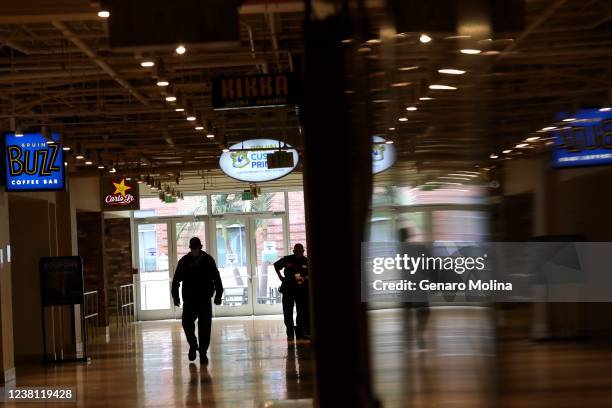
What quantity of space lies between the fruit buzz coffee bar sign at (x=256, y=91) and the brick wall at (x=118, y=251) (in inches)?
666

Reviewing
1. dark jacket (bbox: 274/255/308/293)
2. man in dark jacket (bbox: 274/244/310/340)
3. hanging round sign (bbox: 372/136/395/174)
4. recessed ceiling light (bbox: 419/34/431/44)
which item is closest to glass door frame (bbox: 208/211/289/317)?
man in dark jacket (bbox: 274/244/310/340)

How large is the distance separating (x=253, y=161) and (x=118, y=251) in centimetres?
1378

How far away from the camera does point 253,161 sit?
10375 millimetres

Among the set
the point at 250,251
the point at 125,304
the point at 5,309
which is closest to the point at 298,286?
the point at 5,309

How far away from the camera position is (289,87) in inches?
268

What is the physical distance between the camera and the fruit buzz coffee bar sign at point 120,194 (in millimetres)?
19188

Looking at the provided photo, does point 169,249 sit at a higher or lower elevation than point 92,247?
lower

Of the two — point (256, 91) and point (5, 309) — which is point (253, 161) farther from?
point (5, 309)

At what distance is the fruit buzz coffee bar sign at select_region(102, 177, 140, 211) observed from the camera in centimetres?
1919

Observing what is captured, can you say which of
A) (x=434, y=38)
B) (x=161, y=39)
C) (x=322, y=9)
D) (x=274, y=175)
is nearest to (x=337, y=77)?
(x=322, y=9)

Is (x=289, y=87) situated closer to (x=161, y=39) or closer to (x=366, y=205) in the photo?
(x=161, y=39)

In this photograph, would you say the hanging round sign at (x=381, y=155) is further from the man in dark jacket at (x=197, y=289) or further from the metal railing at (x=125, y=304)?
the metal railing at (x=125, y=304)

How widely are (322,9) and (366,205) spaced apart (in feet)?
1.64

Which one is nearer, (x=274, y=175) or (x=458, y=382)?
(x=458, y=382)
